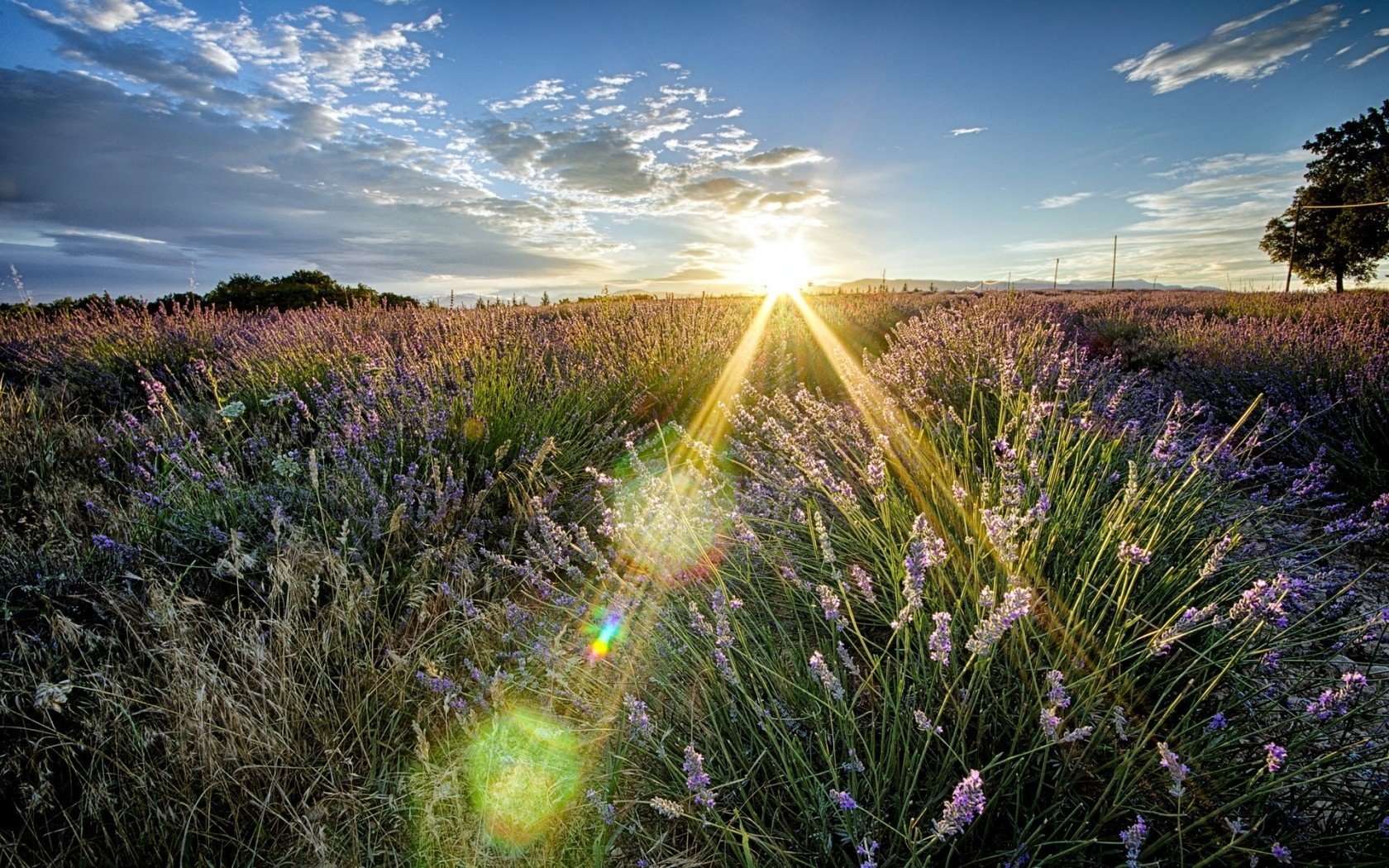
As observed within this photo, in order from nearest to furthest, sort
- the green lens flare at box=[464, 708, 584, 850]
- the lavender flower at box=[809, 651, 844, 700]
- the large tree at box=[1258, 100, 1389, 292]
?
the lavender flower at box=[809, 651, 844, 700] < the green lens flare at box=[464, 708, 584, 850] < the large tree at box=[1258, 100, 1389, 292]

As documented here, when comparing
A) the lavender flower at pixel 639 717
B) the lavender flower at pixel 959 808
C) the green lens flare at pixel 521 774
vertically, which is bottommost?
the green lens flare at pixel 521 774

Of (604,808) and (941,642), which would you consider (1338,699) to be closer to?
(941,642)

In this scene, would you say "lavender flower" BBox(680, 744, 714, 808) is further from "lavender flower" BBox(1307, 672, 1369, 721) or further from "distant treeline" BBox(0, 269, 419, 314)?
"distant treeline" BBox(0, 269, 419, 314)

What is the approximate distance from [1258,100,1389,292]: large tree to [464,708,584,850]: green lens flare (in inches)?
1585

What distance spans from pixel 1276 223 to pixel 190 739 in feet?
159

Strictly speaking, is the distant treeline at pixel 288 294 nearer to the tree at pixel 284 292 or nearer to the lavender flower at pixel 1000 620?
the tree at pixel 284 292

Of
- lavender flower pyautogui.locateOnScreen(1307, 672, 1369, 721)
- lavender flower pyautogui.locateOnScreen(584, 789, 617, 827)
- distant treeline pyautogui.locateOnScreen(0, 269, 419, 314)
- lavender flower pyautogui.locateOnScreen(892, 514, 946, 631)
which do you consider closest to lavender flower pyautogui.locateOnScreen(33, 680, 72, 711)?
lavender flower pyautogui.locateOnScreen(584, 789, 617, 827)

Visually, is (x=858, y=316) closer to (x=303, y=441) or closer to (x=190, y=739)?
(x=303, y=441)

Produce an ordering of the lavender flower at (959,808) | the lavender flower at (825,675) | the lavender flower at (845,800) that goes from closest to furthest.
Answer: the lavender flower at (959,808) < the lavender flower at (845,800) < the lavender flower at (825,675)

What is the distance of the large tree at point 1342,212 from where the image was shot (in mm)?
28141

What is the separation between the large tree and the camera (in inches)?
1108

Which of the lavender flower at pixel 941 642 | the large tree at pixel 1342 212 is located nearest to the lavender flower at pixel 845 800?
the lavender flower at pixel 941 642

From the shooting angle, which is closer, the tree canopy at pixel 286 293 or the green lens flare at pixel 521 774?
the green lens flare at pixel 521 774

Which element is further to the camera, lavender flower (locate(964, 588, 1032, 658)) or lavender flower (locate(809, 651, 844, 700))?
lavender flower (locate(809, 651, 844, 700))
